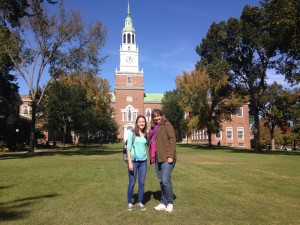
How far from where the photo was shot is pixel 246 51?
1404 inches

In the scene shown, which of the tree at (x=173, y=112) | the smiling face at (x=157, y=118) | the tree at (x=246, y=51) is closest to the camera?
the smiling face at (x=157, y=118)

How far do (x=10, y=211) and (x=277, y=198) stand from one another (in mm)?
5834

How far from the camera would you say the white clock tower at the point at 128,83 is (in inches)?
3000

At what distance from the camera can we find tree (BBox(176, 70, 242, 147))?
3903 cm

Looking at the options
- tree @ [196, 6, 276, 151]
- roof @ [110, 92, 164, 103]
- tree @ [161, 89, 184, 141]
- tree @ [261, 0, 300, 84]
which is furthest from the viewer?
roof @ [110, 92, 164, 103]

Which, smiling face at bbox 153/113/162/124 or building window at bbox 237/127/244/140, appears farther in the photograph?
building window at bbox 237/127/244/140

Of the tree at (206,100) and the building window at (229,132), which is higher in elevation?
the tree at (206,100)

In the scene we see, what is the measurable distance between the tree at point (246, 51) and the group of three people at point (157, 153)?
28.5 metres

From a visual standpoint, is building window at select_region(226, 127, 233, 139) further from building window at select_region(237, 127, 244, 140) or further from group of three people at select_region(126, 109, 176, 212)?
group of three people at select_region(126, 109, 176, 212)

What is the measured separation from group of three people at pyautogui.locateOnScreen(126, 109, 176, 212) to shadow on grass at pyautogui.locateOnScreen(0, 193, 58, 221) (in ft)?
6.88

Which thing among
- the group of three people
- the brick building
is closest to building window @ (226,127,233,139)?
the brick building

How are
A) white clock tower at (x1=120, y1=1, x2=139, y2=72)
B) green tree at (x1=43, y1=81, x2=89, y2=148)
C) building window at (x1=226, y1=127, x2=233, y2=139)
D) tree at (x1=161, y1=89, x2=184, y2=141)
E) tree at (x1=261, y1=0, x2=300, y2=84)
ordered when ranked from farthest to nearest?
white clock tower at (x1=120, y1=1, x2=139, y2=72) < tree at (x1=161, y1=89, x2=184, y2=141) < building window at (x1=226, y1=127, x2=233, y2=139) < green tree at (x1=43, y1=81, x2=89, y2=148) < tree at (x1=261, y1=0, x2=300, y2=84)

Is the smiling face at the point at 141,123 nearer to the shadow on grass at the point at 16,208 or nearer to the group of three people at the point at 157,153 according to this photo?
the group of three people at the point at 157,153

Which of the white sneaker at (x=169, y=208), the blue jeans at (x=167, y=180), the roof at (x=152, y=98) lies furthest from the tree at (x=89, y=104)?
the white sneaker at (x=169, y=208)
